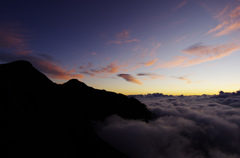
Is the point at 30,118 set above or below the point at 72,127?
above

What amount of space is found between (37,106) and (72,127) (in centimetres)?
1358

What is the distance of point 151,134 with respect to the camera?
193 meters

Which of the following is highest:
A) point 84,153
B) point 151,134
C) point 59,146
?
point 59,146

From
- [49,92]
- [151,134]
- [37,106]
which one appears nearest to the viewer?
[37,106]

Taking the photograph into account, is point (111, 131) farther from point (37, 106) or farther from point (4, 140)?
point (4, 140)

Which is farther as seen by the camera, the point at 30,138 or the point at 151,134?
the point at 151,134

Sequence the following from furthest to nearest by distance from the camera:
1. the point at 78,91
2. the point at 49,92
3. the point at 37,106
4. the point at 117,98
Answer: the point at 117,98 → the point at 78,91 → the point at 49,92 → the point at 37,106

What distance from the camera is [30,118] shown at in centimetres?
2856

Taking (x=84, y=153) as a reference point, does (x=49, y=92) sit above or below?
above

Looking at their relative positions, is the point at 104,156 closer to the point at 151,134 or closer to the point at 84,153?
the point at 84,153

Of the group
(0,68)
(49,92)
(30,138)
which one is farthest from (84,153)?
(0,68)

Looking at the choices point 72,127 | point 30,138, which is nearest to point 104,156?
point 72,127

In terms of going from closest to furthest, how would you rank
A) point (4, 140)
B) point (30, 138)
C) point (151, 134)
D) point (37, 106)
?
point (4, 140)
point (30, 138)
point (37, 106)
point (151, 134)

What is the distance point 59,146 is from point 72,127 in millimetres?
12385
